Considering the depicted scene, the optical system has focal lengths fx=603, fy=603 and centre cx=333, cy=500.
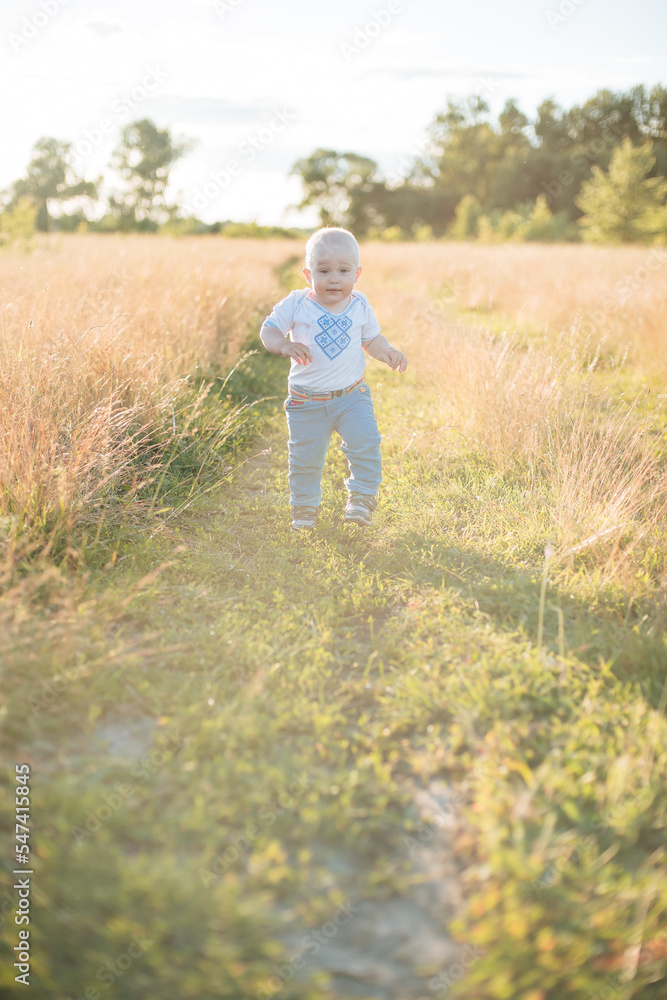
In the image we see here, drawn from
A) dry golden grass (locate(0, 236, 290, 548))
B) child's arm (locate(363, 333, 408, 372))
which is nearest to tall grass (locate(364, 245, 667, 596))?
child's arm (locate(363, 333, 408, 372))

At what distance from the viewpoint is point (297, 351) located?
3.11 meters

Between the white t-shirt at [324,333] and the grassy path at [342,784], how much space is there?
1069mm

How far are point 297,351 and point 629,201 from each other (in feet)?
84.1

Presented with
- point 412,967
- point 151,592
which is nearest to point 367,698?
point 412,967

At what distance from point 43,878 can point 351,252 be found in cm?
285

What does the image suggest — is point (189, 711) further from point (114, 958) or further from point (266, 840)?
point (114, 958)

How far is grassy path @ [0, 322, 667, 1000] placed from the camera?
1.41 meters

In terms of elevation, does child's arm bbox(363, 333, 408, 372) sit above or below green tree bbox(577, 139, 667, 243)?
below

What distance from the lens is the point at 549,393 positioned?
157 inches

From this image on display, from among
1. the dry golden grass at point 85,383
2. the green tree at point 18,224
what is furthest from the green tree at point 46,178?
the dry golden grass at point 85,383

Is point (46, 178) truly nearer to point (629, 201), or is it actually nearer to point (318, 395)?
point (629, 201)

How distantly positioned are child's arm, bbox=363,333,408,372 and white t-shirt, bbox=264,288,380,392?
0.14 ft


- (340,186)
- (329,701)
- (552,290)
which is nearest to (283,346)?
(329,701)

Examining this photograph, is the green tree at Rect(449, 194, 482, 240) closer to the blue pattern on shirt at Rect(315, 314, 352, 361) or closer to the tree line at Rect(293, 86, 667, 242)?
the tree line at Rect(293, 86, 667, 242)
